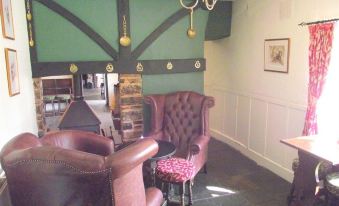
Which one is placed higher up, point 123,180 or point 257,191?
point 123,180

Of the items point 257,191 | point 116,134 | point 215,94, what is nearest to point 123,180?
point 257,191

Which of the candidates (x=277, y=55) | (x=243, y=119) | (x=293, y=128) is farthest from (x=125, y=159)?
(x=243, y=119)

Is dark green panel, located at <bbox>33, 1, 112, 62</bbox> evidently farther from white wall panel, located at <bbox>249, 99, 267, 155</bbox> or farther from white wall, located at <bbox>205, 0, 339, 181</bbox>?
white wall panel, located at <bbox>249, 99, 267, 155</bbox>

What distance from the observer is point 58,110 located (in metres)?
7.50

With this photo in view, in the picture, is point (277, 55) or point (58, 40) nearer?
point (58, 40)

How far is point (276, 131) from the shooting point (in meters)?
3.65

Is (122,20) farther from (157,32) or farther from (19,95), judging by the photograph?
(19,95)

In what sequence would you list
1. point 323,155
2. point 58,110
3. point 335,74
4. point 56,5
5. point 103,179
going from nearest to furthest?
1. point 103,179
2. point 323,155
3. point 335,74
4. point 56,5
5. point 58,110

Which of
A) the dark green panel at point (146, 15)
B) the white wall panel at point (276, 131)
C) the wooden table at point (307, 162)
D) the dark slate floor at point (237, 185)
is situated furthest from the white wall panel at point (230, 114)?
the wooden table at point (307, 162)

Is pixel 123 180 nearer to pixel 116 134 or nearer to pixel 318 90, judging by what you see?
pixel 318 90

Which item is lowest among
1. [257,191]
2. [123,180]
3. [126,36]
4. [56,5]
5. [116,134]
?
[257,191]

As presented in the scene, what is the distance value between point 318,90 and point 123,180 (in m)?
2.30

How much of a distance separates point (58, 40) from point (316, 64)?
288 centimetres

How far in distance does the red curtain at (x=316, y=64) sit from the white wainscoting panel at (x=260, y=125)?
26cm
